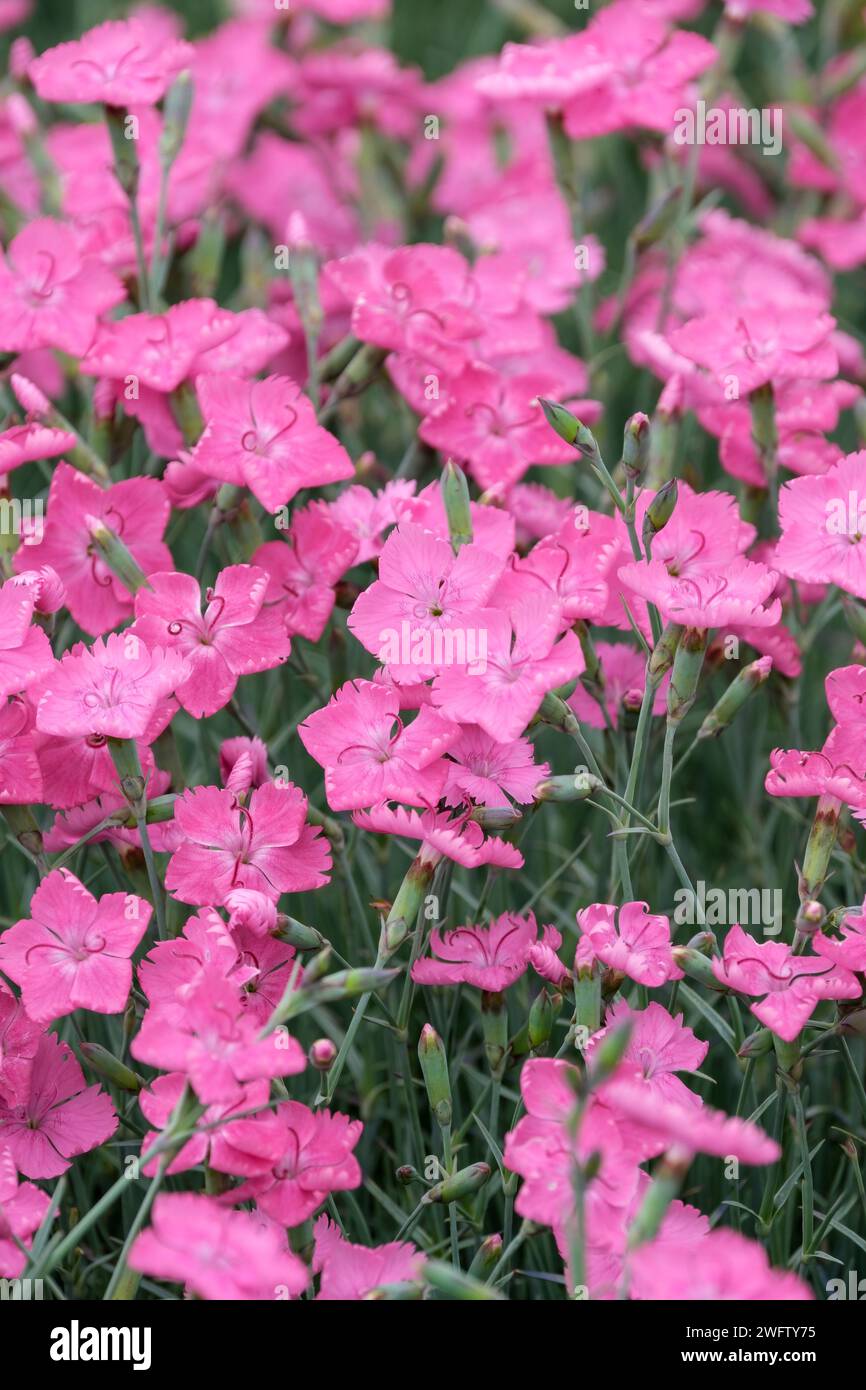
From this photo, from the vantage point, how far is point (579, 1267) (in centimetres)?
95

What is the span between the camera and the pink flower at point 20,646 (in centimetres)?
124

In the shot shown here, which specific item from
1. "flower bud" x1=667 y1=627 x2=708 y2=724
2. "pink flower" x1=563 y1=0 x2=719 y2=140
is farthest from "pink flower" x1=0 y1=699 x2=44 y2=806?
"pink flower" x1=563 y1=0 x2=719 y2=140

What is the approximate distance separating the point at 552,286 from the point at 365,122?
2.27 feet

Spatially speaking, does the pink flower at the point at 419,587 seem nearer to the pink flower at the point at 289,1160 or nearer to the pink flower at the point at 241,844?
the pink flower at the point at 241,844

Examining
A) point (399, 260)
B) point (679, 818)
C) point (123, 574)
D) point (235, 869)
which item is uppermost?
point (399, 260)

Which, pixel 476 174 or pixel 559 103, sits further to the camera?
pixel 476 174

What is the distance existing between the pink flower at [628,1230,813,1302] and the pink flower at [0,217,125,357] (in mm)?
1118

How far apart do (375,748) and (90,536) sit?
403 millimetres

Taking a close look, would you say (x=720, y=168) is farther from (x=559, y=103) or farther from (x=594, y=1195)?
(x=594, y=1195)

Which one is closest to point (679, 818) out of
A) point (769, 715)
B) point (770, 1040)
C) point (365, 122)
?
point (769, 715)

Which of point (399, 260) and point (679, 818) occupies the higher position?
point (399, 260)

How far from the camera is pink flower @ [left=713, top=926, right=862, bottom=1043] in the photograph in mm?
1147

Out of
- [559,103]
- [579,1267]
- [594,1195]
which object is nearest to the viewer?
[579,1267]

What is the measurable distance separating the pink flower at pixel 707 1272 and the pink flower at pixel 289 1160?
0.88 feet
